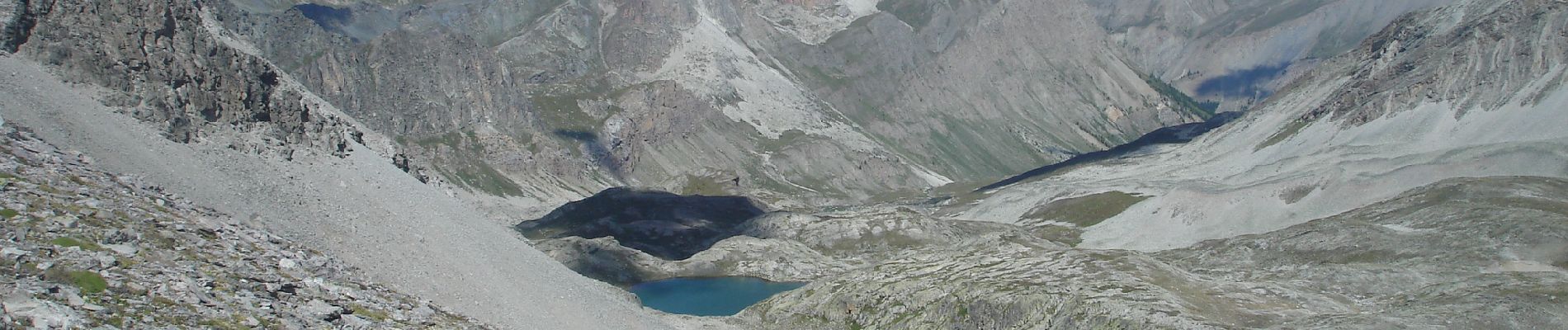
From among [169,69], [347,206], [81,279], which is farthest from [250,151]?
[81,279]

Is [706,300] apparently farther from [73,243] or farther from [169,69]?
[73,243]

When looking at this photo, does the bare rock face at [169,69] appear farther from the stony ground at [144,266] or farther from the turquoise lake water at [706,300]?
the turquoise lake water at [706,300]

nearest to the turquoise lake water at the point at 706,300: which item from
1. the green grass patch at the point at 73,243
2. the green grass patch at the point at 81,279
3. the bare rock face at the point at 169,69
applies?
the bare rock face at the point at 169,69

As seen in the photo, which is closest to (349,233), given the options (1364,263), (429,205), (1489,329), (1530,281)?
(429,205)

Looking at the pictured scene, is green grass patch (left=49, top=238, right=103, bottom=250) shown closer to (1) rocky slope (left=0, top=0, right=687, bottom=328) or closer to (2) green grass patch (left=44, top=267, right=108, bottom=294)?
(2) green grass patch (left=44, top=267, right=108, bottom=294)

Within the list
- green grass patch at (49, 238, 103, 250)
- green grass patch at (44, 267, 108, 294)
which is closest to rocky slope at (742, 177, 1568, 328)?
green grass patch at (49, 238, 103, 250)

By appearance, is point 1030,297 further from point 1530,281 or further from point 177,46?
point 177,46
